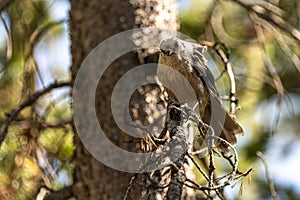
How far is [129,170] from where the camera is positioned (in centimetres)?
236

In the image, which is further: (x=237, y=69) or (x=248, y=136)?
(x=248, y=136)

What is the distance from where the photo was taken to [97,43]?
2.50 meters

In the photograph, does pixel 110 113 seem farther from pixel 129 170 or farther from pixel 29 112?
pixel 29 112

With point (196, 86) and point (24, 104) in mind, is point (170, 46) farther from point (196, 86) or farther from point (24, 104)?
point (24, 104)

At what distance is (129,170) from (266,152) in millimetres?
1765

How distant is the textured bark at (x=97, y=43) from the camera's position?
238cm

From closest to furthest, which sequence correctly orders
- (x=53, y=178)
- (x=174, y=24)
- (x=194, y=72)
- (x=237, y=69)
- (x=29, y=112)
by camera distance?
(x=194, y=72), (x=174, y=24), (x=53, y=178), (x=29, y=112), (x=237, y=69)

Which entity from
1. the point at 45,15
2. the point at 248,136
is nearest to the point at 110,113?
the point at 45,15

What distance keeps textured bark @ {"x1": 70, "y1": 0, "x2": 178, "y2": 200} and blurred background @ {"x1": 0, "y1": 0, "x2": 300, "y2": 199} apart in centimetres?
17

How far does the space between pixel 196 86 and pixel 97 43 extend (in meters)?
0.47

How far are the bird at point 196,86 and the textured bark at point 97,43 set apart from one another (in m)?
0.25

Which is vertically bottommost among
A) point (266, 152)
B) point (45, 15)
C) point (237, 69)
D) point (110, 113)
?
point (266, 152)

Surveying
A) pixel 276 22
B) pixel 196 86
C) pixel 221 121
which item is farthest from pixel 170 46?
pixel 276 22

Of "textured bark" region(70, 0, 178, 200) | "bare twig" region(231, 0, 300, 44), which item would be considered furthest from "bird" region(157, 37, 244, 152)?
"bare twig" region(231, 0, 300, 44)
